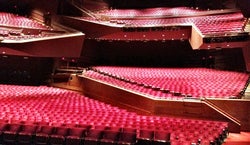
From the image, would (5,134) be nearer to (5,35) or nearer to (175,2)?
(5,35)

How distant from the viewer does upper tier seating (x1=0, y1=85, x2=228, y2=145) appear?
148 inches

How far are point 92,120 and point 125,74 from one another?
3701 mm

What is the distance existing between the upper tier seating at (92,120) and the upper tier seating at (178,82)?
103 cm

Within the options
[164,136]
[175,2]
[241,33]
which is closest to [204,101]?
[164,136]

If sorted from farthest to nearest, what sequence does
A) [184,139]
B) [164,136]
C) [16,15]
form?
[16,15] → [184,139] → [164,136]

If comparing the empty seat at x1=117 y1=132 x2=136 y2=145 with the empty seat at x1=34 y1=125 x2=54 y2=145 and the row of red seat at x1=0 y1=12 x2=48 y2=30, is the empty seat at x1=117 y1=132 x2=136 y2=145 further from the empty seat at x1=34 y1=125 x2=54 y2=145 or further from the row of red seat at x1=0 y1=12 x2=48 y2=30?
the row of red seat at x1=0 y1=12 x2=48 y2=30

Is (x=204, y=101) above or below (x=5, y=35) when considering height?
below

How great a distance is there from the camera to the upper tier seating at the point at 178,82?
5633 millimetres

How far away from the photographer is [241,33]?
693 cm

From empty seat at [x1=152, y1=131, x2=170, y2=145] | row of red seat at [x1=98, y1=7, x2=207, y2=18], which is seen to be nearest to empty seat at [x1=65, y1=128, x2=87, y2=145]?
empty seat at [x1=152, y1=131, x2=170, y2=145]

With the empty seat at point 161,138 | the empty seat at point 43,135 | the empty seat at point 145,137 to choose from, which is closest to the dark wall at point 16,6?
the empty seat at point 43,135

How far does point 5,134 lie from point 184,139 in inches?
84.2

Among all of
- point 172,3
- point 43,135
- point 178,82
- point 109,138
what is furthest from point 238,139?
point 172,3

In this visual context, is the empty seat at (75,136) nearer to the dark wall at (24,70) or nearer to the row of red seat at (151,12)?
the dark wall at (24,70)
